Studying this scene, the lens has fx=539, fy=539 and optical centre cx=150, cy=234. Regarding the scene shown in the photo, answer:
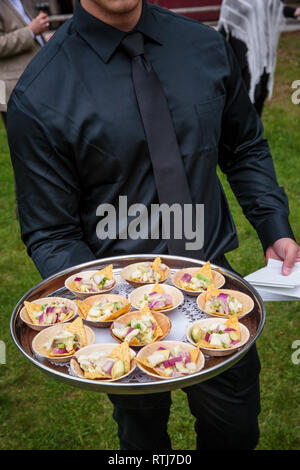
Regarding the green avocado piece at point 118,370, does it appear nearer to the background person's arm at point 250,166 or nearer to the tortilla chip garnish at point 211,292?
the tortilla chip garnish at point 211,292

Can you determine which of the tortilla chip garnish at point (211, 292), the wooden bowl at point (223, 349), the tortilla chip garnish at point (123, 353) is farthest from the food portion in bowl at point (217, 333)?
the tortilla chip garnish at point (123, 353)

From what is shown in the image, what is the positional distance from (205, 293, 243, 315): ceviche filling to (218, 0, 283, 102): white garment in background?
4.13 meters

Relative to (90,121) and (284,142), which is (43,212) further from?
(284,142)

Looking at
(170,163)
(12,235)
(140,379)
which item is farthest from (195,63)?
(12,235)

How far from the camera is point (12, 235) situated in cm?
548

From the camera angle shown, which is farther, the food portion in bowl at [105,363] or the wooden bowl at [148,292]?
the wooden bowl at [148,292]

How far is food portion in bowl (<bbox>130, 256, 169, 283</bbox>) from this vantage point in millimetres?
1885

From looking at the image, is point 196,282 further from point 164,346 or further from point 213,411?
point 213,411

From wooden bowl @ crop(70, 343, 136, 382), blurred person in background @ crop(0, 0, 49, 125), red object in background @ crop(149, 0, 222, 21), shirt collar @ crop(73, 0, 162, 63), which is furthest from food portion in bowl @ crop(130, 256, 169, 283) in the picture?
red object in background @ crop(149, 0, 222, 21)

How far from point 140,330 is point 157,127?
0.74 metres

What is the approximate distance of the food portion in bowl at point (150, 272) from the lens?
1885 millimetres

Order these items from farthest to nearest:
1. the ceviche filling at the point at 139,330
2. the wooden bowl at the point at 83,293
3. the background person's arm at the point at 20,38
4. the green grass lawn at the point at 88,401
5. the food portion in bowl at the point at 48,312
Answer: the background person's arm at the point at 20,38 → the green grass lawn at the point at 88,401 → the wooden bowl at the point at 83,293 → the food portion in bowl at the point at 48,312 → the ceviche filling at the point at 139,330

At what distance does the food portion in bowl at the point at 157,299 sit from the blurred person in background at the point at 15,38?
356 cm

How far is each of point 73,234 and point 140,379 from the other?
2.32 feet
